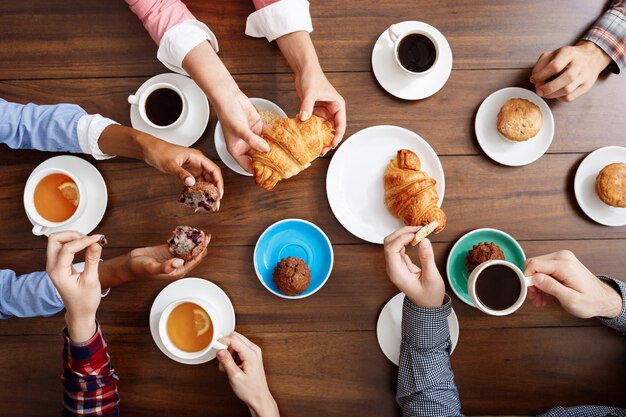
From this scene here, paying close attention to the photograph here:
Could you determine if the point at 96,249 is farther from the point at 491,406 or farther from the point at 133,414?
the point at 491,406

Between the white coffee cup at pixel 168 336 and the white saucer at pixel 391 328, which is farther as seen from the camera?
the white saucer at pixel 391 328

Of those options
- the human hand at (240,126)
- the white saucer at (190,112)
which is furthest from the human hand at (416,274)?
the white saucer at (190,112)

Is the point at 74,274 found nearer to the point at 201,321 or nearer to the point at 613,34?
the point at 201,321

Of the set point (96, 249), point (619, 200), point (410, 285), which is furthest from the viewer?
point (619, 200)

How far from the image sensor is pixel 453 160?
167 centimetres

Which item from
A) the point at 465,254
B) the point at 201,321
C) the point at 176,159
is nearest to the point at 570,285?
the point at 465,254

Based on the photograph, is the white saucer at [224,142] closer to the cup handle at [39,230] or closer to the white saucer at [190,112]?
the white saucer at [190,112]

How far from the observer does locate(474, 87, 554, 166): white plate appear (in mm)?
1624

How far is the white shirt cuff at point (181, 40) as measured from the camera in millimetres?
1479

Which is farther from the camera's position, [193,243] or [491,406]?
[491,406]

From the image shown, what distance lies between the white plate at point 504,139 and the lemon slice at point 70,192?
145 centimetres

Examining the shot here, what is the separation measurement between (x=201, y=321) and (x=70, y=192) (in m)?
0.65

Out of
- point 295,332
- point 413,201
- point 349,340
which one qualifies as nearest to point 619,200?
point 413,201

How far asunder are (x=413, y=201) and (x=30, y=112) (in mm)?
1386
